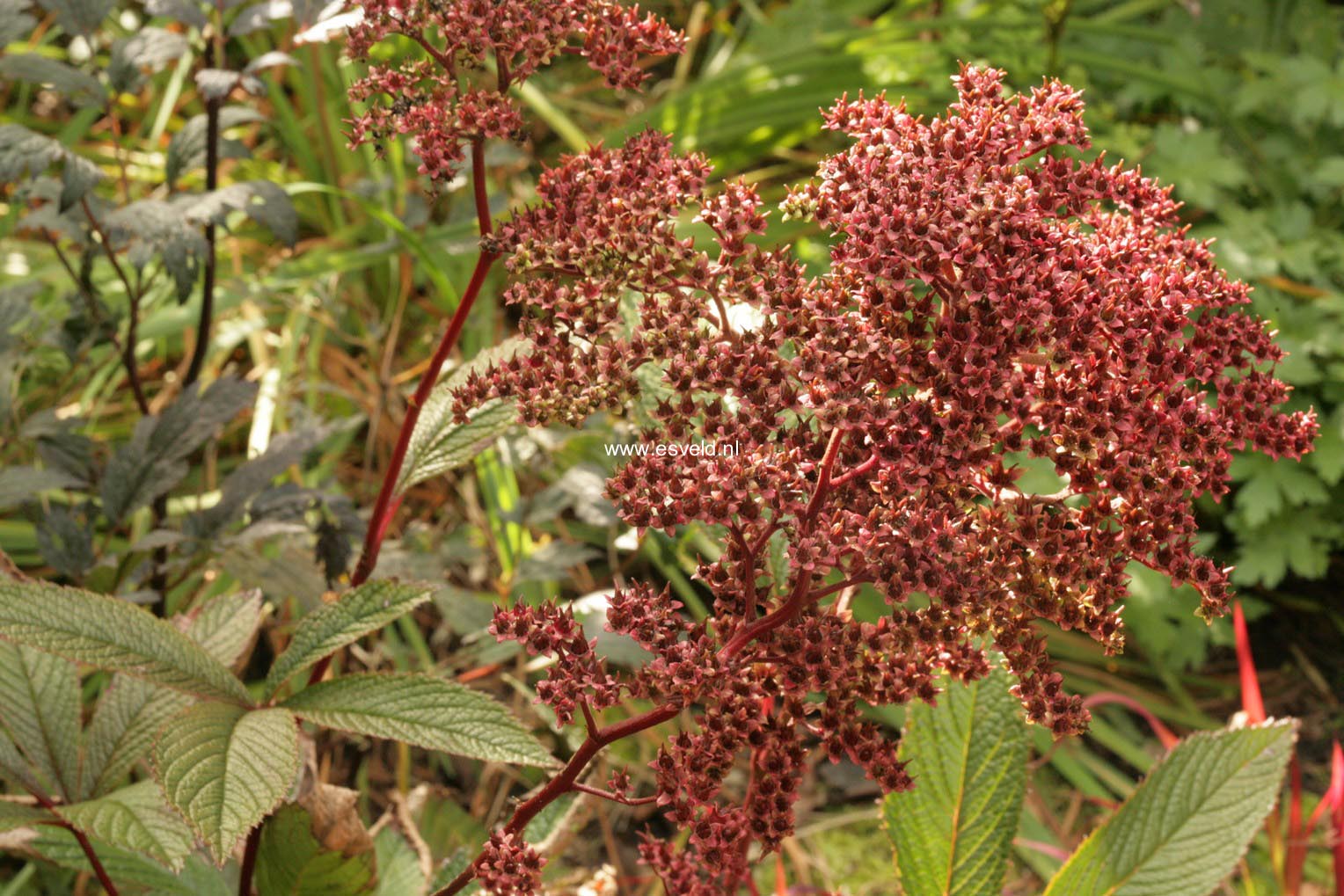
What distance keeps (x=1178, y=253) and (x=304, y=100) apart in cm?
262

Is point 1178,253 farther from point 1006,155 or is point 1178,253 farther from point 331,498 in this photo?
point 331,498

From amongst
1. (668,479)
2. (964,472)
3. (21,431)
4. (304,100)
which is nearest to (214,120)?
(21,431)

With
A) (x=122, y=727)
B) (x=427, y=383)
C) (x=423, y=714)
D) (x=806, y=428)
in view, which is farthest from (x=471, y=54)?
(x=122, y=727)

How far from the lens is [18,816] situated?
3.69ft

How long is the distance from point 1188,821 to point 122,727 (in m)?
1.13

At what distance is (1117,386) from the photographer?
2.98 feet

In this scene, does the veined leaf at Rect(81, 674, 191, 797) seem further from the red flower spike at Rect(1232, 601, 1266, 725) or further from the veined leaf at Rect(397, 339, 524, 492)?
the red flower spike at Rect(1232, 601, 1266, 725)

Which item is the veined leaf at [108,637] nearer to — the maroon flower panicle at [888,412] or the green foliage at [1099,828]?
the maroon flower panicle at [888,412]

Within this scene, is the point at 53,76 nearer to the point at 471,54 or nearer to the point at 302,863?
the point at 471,54

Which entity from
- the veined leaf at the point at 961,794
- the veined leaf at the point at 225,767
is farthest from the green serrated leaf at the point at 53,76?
the veined leaf at the point at 961,794

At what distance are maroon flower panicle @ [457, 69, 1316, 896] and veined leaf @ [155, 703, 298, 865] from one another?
0.29 meters

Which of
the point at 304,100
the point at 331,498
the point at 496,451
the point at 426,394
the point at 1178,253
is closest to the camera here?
the point at 1178,253

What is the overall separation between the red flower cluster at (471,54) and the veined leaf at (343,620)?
15.2 inches

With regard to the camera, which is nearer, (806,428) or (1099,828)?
(806,428)
